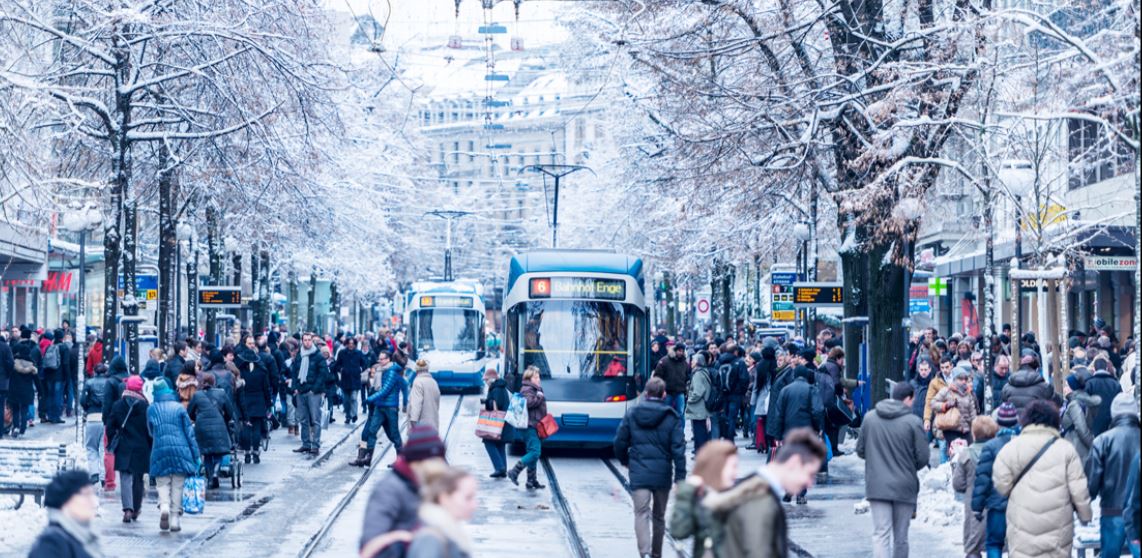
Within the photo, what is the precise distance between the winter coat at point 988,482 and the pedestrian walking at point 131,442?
8.51 metres

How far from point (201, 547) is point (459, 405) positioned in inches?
1130

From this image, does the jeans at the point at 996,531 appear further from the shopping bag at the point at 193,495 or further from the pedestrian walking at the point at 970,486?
the shopping bag at the point at 193,495

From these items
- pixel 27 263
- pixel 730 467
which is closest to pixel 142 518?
pixel 730 467

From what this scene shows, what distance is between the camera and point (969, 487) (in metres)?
13.8

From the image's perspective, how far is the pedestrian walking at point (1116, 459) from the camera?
12.4 meters

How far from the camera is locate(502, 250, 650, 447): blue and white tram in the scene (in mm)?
26781

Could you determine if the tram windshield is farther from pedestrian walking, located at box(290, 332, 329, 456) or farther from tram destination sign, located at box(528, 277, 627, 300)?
tram destination sign, located at box(528, 277, 627, 300)

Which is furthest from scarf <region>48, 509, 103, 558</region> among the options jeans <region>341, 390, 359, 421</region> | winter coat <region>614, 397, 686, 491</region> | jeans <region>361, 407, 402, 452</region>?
jeans <region>341, 390, 359, 421</region>

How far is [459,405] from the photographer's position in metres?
44.7

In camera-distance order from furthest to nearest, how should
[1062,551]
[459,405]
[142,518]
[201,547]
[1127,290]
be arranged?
[459,405]
[1127,290]
[142,518]
[201,547]
[1062,551]

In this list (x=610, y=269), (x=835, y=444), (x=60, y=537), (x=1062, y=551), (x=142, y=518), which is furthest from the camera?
(x=610, y=269)

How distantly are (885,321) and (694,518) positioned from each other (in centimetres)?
1682

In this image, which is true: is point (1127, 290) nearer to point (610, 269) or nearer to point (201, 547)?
point (610, 269)

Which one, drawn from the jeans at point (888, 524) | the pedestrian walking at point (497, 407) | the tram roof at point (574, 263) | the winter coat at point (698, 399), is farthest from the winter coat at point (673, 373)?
the jeans at point (888, 524)
